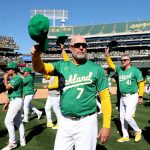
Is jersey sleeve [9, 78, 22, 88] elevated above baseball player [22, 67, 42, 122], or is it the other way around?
jersey sleeve [9, 78, 22, 88]

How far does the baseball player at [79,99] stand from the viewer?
4785 millimetres

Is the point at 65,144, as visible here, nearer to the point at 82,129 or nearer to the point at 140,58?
the point at 82,129

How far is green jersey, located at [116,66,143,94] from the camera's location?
9.03 meters

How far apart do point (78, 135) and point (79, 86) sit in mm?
719

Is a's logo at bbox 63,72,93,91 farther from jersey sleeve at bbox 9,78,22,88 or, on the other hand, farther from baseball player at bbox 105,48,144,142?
baseball player at bbox 105,48,144,142

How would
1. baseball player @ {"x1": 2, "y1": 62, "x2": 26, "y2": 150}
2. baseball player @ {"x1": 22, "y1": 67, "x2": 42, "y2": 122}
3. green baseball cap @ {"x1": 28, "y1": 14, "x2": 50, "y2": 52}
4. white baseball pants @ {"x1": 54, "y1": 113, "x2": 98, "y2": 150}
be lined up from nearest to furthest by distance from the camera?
green baseball cap @ {"x1": 28, "y1": 14, "x2": 50, "y2": 52} < white baseball pants @ {"x1": 54, "y1": 113, "x2": 98, "y2": 150} < baseball player @ {"x1": 2, "y1": 62, "x2": 26, "y2": 150} < baseball player @ {"x1": 22, "y1": 67, "x2": 42, "y2": 122}

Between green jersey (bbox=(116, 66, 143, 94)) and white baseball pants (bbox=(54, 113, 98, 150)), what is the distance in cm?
435

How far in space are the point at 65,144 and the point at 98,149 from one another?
3.95m

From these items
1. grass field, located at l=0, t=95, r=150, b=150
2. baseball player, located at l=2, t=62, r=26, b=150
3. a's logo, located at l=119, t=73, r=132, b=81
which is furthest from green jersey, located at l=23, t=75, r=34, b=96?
a's logo, located at l=119, t=73, r=132, b=81

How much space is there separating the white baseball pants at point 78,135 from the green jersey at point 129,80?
171 inches

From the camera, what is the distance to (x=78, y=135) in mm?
4758

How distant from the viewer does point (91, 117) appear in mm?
4875

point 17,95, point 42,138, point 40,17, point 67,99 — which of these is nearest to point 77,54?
point 67,99

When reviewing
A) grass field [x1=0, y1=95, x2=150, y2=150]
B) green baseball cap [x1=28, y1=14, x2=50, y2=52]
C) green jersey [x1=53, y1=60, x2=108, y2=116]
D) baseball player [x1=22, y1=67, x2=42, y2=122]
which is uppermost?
green baseball cap [x1=28, y1=14, x2=50, y2=52]
